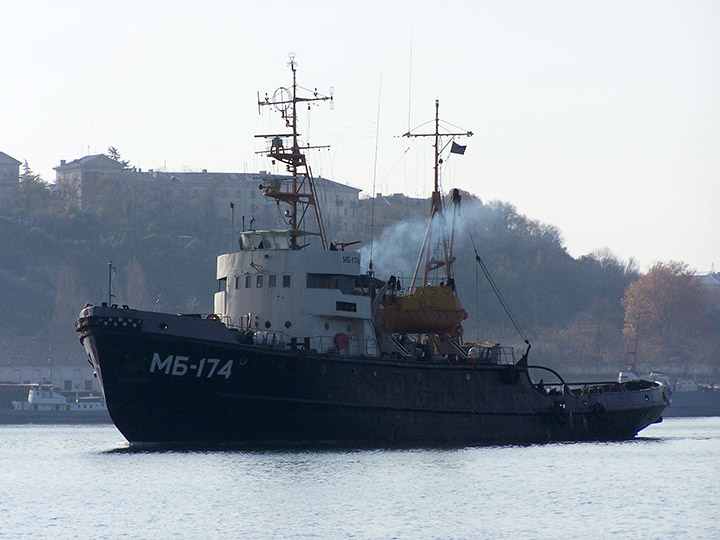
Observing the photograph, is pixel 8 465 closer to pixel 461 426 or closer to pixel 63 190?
pixel 461 426

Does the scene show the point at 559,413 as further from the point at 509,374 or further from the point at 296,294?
the point at 296,294

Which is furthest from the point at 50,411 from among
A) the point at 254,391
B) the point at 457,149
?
the point at 254,391

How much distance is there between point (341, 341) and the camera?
46812 millimetres

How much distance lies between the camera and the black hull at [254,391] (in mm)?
41844

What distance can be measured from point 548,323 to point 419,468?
116920 millimetres

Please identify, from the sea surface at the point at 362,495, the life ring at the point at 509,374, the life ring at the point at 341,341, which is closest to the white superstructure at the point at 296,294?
the life ring at the point at 341,341

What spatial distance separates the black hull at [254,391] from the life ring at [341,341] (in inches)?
70.6

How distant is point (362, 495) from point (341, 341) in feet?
43.6

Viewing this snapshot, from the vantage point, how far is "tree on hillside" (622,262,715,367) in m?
139

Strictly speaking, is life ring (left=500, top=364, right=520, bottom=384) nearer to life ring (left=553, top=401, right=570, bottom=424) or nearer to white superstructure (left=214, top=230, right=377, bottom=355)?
life ring (left=553, top=401, right=570, bottom=424)

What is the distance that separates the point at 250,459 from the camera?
1598 inches

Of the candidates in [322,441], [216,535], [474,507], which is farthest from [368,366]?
[216,535]

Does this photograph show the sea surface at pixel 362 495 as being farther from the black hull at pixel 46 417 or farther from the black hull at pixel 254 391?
the black hull at pixel 46 417

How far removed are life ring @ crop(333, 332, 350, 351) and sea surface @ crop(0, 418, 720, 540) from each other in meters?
4.84
